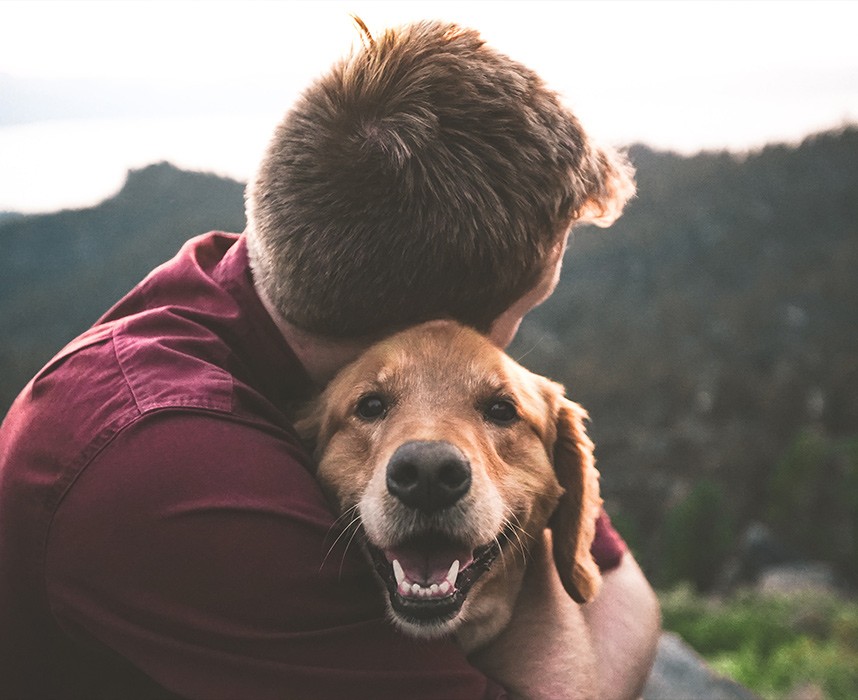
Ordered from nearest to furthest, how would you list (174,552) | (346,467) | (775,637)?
(174,552) → (346,467) → (775,637)

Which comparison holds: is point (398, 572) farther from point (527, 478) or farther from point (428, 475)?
point (527, 478)

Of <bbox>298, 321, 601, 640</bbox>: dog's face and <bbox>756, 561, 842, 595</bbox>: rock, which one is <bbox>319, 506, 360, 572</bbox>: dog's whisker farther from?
<bbox>756, 561, 842, 595</bbox>: rock

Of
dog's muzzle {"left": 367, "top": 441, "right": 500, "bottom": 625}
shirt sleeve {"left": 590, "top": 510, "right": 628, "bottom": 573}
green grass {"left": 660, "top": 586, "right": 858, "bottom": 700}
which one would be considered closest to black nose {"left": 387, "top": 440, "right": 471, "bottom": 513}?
dog's muzzle {"left": 367, "top": 441, "right": 500, "bottom": 625}

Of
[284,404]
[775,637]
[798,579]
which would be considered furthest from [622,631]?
[798,579]

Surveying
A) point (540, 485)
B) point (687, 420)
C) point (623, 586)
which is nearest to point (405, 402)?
point (540, 485)

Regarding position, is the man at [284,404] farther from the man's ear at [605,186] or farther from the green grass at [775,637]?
the green grass at [775,637]

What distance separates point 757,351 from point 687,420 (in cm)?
345

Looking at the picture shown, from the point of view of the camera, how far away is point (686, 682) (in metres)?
5.06

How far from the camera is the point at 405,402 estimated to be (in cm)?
263

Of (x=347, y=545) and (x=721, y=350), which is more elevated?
(x=347, y=545)

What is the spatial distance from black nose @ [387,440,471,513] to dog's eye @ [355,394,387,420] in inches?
14.4

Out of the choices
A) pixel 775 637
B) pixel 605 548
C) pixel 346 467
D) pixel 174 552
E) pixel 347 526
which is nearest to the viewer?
pixel 174 552

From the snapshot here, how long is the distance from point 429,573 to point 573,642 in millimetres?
587

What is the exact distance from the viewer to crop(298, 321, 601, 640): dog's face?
7.59 ft
